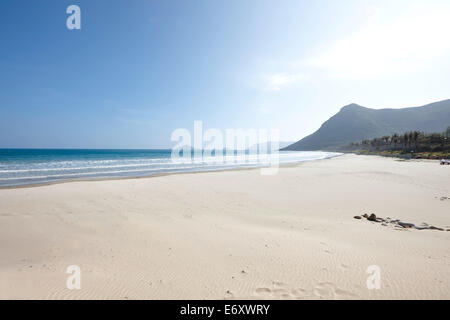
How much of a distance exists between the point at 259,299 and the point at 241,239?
245 cm

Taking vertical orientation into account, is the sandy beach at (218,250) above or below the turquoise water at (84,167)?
below

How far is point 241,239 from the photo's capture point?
5.82 metres

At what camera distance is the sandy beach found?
11.9 feet

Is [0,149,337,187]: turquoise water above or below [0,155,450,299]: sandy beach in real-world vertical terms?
above

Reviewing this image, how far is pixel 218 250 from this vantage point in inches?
202

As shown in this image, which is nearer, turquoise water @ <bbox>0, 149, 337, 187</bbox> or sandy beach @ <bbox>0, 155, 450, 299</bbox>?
sandy beach @ <bbox>0, 155, 450, 299</bbox>

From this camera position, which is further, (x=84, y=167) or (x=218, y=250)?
(x=84, y=167)

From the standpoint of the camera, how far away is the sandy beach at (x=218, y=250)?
3.62m

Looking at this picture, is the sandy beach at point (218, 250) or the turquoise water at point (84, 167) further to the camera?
the turquoise water at point (84, 167)

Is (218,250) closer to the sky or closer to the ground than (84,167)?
closer to the ground
